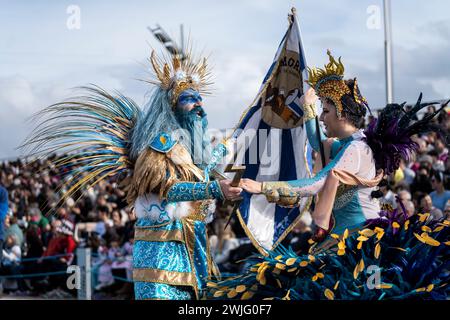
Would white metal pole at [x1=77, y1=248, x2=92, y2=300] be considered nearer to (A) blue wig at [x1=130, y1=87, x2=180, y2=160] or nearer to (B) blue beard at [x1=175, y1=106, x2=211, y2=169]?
(A) blue wig at [x1=130, y1=87, x2=180, y2=160]

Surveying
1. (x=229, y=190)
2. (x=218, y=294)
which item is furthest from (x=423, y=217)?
(x=218, y=294)

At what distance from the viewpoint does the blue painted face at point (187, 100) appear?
5078mm

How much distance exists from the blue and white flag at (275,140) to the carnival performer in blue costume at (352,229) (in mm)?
853

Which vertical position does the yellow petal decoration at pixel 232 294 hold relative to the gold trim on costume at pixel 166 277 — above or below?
below

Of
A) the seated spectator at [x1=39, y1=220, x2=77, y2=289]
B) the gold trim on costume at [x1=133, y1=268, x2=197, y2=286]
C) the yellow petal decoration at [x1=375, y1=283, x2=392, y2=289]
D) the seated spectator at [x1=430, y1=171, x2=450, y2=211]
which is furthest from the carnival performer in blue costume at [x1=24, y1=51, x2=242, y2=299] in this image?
the seated spectator at [x1=39, y1=220, x2=77, y2=289]

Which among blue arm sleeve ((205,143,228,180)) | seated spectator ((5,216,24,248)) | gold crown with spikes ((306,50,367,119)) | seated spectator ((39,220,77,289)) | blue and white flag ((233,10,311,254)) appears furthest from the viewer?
seated spectator ((5,216,24,248))

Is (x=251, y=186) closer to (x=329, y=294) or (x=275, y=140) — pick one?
(x=329, y=294)

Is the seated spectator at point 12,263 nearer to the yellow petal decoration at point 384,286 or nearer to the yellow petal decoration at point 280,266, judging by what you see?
the yellow petal decoration at point 280,266

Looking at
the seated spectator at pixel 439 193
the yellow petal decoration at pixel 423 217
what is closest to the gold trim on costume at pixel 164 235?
the yellow petal decoration at pixel 423 217

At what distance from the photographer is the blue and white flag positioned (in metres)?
5.96

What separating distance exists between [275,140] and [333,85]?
135 centimetres
